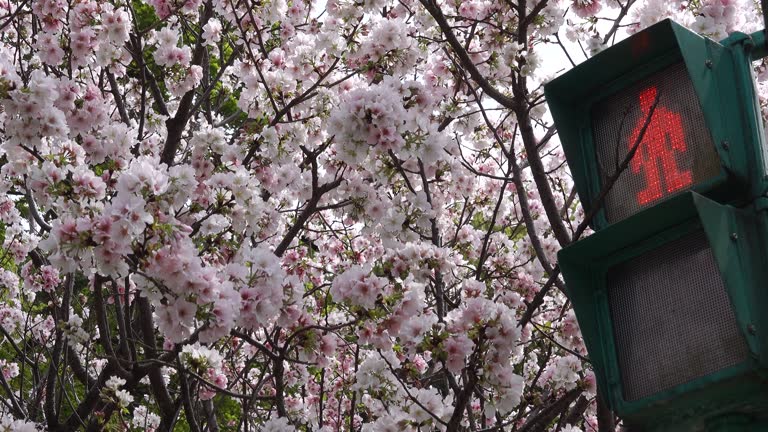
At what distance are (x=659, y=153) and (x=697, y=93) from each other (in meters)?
0.23

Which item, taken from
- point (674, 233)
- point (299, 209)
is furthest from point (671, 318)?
point (299, 209)

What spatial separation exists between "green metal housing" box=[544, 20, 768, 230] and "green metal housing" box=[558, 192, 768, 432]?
4.5 inches

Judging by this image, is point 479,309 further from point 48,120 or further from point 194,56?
point 194,56

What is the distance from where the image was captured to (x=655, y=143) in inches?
91.2

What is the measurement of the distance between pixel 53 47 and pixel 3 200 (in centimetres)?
325

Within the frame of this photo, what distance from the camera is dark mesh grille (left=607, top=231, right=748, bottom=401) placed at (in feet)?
6.53

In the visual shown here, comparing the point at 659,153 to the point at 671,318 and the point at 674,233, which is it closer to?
the point at 674,233

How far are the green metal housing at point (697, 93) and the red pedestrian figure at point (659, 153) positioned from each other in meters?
0.12

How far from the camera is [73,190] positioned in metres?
3.60

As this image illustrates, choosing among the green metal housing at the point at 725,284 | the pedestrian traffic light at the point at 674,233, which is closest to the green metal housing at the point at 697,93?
the pedestrian traffic light at the point at 674,233

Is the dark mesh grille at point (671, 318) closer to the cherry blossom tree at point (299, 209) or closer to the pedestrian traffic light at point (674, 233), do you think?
the pedestrian traffic light at point (674, 233)

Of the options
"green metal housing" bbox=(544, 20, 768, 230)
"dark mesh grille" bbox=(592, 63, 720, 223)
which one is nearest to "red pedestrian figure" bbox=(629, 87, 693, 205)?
"dark mesh grille" bbox=(592, 63, 720, 223)

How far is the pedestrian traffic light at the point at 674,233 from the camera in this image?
1.90 metres

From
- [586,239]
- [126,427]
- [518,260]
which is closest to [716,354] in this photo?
[586,239]
